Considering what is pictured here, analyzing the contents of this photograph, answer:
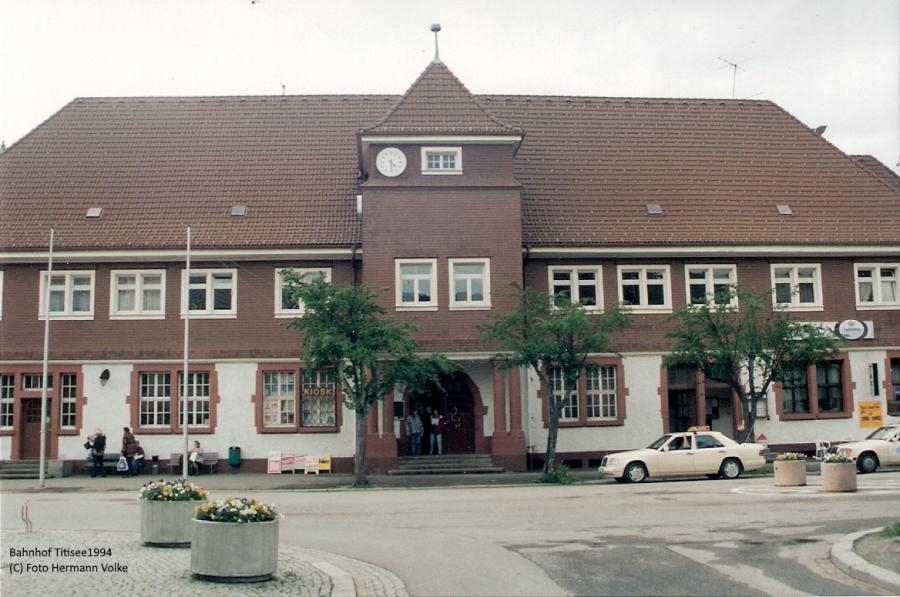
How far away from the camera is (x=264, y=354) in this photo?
103 ft

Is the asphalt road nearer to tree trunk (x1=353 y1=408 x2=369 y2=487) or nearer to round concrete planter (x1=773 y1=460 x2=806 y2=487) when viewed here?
round concrete planter (x1=773 y1=460 x2=806 y2=487)

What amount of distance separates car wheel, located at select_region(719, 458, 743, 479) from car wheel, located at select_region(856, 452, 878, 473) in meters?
4.20

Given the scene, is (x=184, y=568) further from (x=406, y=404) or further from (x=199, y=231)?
(x=199, y=231)

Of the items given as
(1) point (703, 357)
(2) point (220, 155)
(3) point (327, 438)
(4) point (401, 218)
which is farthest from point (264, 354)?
(1) point (703, 357)

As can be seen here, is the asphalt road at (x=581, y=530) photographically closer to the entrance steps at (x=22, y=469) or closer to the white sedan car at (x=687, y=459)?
the white sedan car at (x=687, y=459)

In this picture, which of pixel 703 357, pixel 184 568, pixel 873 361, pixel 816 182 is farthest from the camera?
pixel 816 182

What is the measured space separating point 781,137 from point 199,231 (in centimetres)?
2231

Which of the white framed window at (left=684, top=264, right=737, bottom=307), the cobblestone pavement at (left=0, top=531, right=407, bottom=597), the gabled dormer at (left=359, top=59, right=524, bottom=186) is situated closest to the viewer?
the cobblestone pavement at (left=0, top=531, right=407, bottom=597)

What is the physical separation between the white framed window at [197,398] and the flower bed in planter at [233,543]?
20.6 m

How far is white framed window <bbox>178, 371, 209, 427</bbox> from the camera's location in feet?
103

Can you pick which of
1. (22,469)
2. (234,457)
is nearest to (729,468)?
(234,457)

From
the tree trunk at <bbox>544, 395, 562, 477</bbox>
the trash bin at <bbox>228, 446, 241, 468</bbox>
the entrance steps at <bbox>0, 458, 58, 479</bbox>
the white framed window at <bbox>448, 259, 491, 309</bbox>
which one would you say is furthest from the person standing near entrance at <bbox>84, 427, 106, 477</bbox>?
the tree trunk at <bbox>544, 395, 562, 477</bbox>

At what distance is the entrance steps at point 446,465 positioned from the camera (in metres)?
29.4

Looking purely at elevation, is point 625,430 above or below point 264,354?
below
